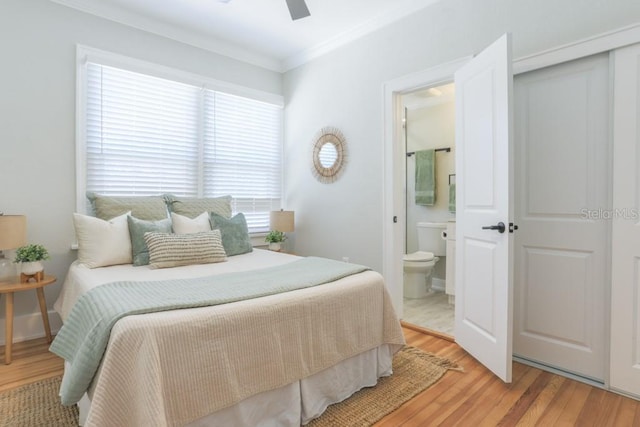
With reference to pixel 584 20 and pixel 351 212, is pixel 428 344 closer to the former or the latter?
pixel 351 212

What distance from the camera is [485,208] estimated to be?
7.43 ft

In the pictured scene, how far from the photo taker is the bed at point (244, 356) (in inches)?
49.1

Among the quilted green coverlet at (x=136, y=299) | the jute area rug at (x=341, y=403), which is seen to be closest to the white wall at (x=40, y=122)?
the jute area rug at (x=341, y=403)

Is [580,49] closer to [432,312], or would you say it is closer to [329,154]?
[329,154]

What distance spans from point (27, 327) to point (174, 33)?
2887 mm

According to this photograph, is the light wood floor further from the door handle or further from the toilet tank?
the toilet tank

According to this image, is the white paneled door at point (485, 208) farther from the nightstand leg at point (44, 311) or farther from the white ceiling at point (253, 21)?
the nightstand leg at point (44, 311)

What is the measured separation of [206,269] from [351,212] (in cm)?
163

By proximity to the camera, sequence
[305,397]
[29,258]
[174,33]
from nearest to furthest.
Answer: [305,397], [29,258], [174,33]

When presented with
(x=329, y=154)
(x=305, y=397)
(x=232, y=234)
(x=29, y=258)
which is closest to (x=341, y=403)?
(x=305, y=397)

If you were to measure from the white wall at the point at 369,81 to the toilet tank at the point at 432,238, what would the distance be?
3.94ft

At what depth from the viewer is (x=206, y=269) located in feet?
7.86

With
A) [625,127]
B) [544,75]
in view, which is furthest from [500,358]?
[544,75]

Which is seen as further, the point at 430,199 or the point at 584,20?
the point at 430,199
